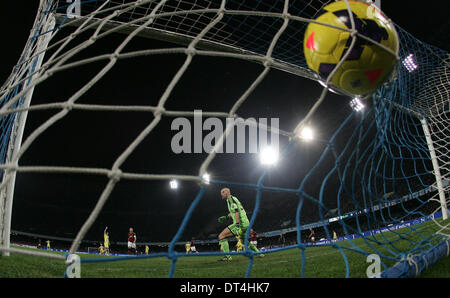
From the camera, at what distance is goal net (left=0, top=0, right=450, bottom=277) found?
4.44ft

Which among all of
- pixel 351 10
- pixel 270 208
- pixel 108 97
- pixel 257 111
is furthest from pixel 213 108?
pixel 351 10

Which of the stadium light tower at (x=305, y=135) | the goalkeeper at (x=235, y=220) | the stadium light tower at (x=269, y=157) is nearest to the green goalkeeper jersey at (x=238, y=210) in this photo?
the goalkeeper at (x=235, y=220)

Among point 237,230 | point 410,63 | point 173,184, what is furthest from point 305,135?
point 173,184

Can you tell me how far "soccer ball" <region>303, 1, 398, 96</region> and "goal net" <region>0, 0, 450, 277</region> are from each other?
147mm

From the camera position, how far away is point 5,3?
21.7ft

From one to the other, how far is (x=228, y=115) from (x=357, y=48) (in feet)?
2.83

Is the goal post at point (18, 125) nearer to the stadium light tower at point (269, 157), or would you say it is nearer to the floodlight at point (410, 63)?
the stadium light tower at point (269, 157)

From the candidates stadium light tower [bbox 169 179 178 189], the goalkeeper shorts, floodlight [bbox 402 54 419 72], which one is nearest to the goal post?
the goalkeeper shorts

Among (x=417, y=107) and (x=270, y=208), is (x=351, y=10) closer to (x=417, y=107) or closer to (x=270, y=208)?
(x=417, y=107)

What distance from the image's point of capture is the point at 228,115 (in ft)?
4.18

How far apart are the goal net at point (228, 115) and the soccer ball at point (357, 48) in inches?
5.8

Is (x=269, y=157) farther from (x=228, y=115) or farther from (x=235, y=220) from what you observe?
(x=228, y=115)

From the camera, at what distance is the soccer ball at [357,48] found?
150 centimetres

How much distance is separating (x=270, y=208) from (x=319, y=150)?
17.1 ft
